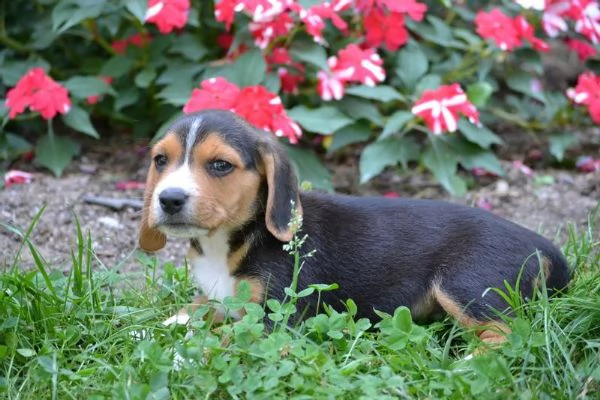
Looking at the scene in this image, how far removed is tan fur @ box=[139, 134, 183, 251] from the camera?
14.0 ft

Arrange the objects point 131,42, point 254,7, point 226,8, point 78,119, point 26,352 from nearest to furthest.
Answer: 1. point 26,352
2. point 254,7
3. point 226,8
4. point 78,119
5. point 131,42

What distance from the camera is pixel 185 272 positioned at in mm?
4867

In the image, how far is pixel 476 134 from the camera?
651 cm

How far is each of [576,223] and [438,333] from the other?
2052 mm

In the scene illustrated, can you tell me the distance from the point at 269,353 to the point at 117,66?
366 cm

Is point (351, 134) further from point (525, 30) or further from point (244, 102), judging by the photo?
point (525, 30)

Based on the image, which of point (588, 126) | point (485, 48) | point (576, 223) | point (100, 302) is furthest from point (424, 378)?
point (588, 126)

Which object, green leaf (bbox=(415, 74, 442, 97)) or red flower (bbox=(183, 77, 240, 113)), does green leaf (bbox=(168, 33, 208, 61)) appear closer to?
red flower (bbox=(183, 77, 240, 113))

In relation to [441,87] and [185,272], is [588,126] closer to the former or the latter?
[441,87]

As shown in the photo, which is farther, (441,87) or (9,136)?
(9,136)

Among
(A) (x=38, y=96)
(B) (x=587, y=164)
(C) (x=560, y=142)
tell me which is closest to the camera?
(A) (x=38, y=96)

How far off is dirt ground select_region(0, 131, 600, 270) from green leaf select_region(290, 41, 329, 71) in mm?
1062

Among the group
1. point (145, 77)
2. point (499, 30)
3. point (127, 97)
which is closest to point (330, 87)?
point (499, 30)

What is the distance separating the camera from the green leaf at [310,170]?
6.32 m
